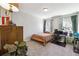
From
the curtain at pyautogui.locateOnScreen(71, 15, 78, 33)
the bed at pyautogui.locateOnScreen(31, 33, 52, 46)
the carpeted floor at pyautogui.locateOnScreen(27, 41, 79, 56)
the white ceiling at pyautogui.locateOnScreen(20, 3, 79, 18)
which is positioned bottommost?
the carpeted floor at pyautogui.locateOnScreen(27, 41, 79, 56)

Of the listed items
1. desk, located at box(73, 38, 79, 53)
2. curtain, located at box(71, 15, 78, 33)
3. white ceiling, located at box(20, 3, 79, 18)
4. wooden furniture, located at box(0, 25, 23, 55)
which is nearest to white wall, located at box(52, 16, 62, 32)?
white ceiling, located at box(20, 3, 79, 18)

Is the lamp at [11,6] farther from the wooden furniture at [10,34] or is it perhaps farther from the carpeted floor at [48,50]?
the carpeted floor at [48,50]

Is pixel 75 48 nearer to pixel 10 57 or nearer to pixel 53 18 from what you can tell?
pixel 53 18

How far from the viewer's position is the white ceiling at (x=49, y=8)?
1.41 metres

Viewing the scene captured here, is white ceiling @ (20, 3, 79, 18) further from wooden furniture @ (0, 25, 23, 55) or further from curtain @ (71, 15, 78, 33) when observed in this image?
wooden furniture @ (0, 25, 23, 55)

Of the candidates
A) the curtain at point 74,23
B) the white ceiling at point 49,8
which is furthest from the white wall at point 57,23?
the curtain at point 74,23

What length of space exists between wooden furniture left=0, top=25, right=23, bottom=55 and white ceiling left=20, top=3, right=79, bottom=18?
312 millimetres

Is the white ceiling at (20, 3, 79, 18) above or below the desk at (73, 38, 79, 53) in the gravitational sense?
above

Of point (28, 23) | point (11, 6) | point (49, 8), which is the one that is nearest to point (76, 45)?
point (49, 8)

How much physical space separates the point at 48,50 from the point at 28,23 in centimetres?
53

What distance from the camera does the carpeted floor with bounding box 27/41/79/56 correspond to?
4.70 ft

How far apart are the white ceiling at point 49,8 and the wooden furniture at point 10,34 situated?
31 centimetres

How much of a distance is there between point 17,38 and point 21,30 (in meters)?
0.14

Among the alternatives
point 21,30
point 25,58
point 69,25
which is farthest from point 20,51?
point 69,25
